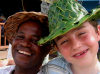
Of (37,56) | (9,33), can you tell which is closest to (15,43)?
(37,56)

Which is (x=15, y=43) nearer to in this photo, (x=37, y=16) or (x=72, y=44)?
(x=37, y=16)

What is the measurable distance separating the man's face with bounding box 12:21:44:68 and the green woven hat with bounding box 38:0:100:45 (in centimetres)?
28

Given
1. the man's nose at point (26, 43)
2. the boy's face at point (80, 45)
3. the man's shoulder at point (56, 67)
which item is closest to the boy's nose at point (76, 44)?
the boy's face at point (80, 45)

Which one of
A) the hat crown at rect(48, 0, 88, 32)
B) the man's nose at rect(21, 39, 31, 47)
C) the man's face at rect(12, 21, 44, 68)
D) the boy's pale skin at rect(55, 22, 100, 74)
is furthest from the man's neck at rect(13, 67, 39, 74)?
the hat crown at rect(48, 0, 88, 32)

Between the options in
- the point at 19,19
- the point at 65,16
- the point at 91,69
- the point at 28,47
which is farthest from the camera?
the point at 19,19

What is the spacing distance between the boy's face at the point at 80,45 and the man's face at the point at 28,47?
13.1 inches

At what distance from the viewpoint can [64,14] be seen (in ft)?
5.14

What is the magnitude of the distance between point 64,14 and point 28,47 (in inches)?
20.6

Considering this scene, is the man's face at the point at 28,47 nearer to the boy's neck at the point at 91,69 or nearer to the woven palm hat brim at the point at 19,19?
the woven palm hat brim at the point at 19,19

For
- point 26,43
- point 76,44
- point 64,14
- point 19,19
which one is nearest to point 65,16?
point 64,14

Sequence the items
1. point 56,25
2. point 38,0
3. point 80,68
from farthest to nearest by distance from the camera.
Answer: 1. point 38,0
2. point 80,68
3. point 56,25

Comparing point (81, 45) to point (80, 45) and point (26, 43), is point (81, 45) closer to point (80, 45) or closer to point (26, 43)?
point (80, 45)

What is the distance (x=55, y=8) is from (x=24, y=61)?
619 millimetres

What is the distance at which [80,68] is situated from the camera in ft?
5.68
